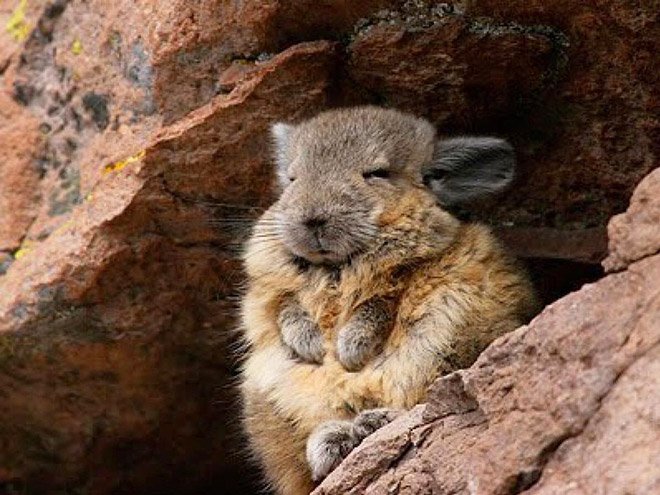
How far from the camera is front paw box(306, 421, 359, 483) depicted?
6.10m

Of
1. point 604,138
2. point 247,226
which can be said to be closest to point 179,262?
point 247,226

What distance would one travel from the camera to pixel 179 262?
781 cm

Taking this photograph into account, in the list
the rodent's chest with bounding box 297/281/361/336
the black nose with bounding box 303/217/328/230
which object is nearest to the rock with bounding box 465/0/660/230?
the black nose with bounding box 303/217/328/230

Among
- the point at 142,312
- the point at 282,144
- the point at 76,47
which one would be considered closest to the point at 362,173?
the point at 282,144

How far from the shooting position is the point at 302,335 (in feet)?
22.1

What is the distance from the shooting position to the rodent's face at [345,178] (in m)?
6.68

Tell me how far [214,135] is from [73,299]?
4.10 ft

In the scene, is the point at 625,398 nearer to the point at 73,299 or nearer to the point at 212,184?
the point at 212,184

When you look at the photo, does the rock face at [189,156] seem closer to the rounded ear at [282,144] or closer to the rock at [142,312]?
the rock at [142,312]

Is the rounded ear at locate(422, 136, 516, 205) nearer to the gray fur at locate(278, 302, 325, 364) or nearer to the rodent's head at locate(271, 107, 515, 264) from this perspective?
the rodent's head at locate(271, 107, 515, 264)

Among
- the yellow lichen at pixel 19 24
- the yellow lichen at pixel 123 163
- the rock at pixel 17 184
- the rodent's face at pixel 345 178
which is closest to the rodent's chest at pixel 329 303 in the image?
the rodent's face at pixel 345 178

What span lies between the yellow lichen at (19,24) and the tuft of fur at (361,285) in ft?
6.64

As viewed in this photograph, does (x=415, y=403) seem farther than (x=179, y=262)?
No

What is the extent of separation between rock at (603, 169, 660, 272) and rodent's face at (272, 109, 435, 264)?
206 cm
